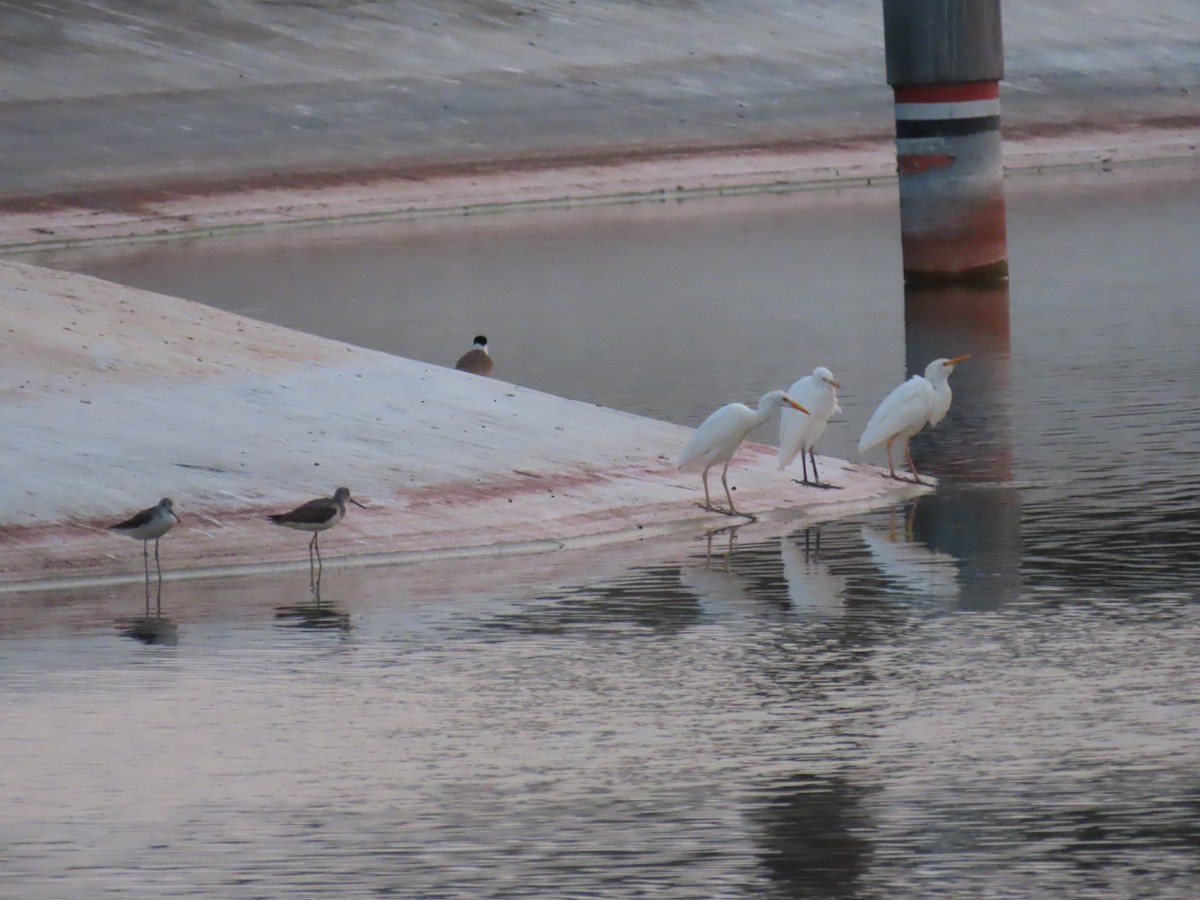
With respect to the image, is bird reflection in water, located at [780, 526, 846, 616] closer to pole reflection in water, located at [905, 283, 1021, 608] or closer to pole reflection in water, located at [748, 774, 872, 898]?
pole reflection in water, located at [905, 283, 1021, 608]

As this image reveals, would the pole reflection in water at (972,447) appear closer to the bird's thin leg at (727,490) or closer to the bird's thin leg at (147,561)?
the bird's thin leg at (727,490)

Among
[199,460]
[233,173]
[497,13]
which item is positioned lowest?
[199,460]

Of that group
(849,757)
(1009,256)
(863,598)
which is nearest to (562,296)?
(1009,256)

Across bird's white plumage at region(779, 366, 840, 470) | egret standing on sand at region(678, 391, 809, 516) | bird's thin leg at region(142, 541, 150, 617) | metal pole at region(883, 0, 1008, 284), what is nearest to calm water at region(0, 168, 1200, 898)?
bird's thin leg at region(142, 541, 150, 617)

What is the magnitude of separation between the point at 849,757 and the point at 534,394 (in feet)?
24.9

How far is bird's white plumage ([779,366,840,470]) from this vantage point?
1395 centimetres

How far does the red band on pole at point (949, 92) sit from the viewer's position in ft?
84.7

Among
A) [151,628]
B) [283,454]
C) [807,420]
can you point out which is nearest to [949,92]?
[807,420]

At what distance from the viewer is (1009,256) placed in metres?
30.9

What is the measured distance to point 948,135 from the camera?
2609cm

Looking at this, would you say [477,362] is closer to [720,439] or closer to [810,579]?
[720,439]

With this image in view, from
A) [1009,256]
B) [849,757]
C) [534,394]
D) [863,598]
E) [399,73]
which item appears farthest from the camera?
[399,73]

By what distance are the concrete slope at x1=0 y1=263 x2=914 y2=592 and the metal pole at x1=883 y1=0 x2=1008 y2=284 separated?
36.4ft

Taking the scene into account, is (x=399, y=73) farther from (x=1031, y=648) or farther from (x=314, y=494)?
(x=1031, y=648)
